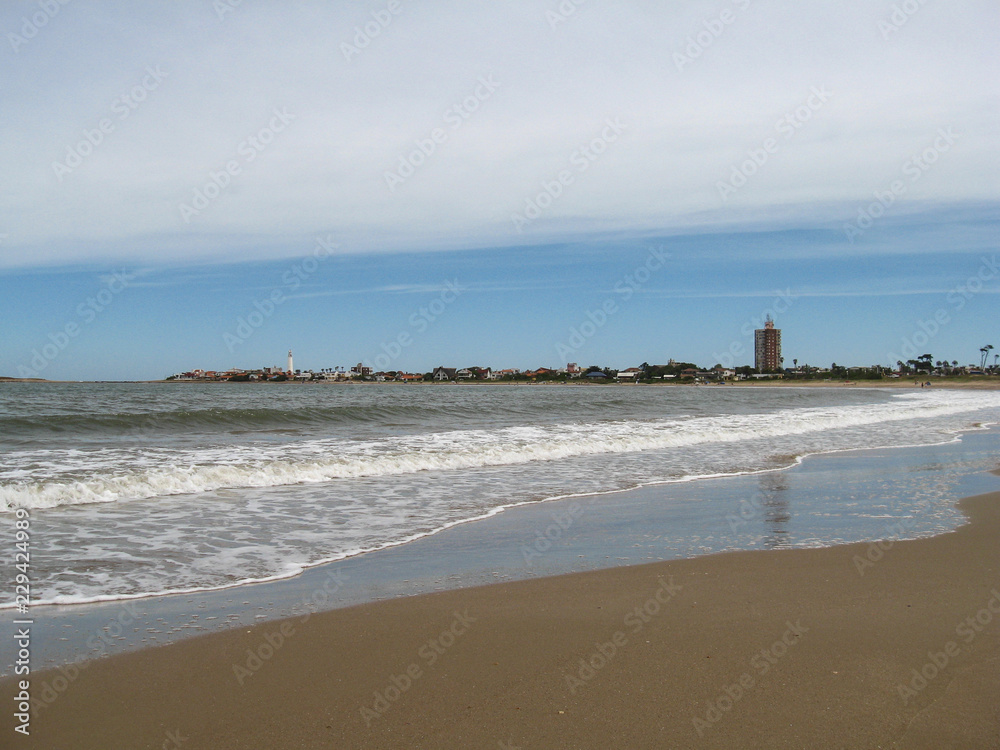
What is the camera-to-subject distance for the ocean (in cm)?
714

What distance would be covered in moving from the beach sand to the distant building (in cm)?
19694

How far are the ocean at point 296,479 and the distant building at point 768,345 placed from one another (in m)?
177

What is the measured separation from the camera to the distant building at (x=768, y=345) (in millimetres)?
192500

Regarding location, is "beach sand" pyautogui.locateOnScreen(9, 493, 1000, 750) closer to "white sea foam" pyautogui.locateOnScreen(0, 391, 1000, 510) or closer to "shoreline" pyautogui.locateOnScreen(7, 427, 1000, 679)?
"shoreline" pyautogui.locateOnScreen(7, 427, 1000, 679)

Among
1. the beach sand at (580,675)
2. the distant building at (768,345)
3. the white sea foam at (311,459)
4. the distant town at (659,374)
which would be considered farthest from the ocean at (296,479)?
the distant building at (768,345)

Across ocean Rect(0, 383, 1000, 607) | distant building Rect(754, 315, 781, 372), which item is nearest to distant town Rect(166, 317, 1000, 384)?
distant building Rect(754, 315, 781, 372)

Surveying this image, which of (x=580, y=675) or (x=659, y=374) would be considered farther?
(x=659, y=374)

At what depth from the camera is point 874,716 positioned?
3564 millimetres

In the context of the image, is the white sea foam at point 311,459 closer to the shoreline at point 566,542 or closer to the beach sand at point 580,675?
the shoreline at point 566,542

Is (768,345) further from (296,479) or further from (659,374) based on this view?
(296,479)

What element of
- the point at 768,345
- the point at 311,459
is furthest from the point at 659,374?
the point at 311,459

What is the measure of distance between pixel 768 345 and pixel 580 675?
674 ft

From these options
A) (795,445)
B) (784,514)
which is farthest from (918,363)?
(784,514)

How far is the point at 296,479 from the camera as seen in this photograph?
41.0 feet
